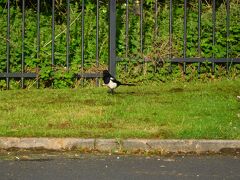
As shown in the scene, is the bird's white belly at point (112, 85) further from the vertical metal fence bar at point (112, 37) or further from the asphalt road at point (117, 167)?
the asphalt road at point (117, 167)

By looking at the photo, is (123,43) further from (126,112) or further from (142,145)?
(142,145)

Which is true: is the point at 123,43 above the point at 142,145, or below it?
above

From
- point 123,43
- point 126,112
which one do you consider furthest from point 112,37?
point 126,112

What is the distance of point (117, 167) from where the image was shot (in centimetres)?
654

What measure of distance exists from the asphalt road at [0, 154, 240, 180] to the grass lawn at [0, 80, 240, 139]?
564 millimetres

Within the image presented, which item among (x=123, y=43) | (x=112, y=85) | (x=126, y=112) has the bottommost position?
(x=126, y=112)

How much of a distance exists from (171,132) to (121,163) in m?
1.15

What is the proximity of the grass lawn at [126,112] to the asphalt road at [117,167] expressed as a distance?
564mm

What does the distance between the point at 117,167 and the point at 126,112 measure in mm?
2256

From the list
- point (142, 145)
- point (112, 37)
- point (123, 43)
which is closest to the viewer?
point (142, 145)

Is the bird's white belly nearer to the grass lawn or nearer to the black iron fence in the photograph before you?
the grass lawn

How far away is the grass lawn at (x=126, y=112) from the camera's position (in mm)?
7738

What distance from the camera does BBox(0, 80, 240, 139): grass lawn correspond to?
7738 mm

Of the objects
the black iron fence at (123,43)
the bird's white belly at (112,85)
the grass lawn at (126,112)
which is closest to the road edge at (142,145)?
the grass lawn at (126,112)
